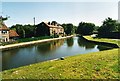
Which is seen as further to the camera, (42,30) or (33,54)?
(42,30)

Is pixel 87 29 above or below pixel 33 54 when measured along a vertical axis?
above

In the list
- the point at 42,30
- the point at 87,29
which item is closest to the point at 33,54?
the point at 42,30

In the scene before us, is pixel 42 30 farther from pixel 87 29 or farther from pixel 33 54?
pixel 33 54

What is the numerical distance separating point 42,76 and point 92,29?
119346 mm

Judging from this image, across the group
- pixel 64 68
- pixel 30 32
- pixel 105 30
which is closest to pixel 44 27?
pixel 30 32

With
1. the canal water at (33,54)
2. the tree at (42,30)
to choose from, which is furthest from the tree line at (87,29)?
the canal water at (33,54)

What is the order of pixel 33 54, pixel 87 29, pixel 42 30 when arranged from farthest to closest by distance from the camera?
pixel 87 29 < pixel 42 30 < pixel 33 54

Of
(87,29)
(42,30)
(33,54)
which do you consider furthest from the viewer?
(87,29)

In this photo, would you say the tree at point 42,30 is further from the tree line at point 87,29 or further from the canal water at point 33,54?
the canal water at point 33,54

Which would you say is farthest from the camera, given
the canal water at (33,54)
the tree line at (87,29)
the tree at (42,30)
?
the tree at (42,30)

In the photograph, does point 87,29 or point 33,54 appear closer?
point 33,54

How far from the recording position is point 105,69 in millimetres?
12141

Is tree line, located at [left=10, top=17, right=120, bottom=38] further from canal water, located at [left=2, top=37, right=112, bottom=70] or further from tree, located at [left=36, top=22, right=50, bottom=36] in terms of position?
canal water, located at [left=2, top=37, right=112, bottom=70]

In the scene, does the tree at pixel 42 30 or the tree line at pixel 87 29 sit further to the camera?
the tree at pixel 42 30
